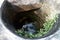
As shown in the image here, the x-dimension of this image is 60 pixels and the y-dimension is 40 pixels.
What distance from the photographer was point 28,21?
11.4ft

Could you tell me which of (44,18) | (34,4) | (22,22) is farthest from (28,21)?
(34,4)

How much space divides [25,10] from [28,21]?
1.29ft

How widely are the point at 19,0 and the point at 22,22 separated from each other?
24.8 inches

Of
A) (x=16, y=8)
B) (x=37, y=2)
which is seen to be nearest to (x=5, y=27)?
(x=16, y=8)

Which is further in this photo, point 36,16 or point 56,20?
point 36,16

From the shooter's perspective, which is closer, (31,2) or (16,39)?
(16,39)

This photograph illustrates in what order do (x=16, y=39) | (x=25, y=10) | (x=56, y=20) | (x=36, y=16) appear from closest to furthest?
(x=16, y=39) < (x=56, y=20) < (x=25, y=10) < (x=36, y=16)

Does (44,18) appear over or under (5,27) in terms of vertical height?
over

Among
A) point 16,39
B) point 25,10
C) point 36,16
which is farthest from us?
point 36,16

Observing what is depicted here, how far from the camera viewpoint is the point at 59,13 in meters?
2.99

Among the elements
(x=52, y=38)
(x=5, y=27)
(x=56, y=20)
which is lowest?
(x=52, y=38)

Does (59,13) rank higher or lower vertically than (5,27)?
higher

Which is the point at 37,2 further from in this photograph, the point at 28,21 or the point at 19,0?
the point at 28,21

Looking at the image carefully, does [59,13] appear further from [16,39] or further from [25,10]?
[16,39]
